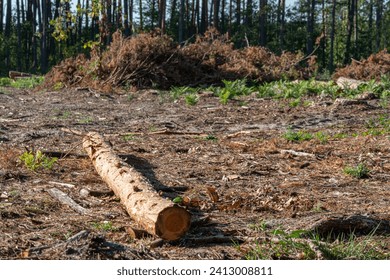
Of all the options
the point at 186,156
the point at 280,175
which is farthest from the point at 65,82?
the point at 280,175

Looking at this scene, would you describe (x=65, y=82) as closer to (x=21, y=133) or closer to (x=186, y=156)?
(x=21, y=133)

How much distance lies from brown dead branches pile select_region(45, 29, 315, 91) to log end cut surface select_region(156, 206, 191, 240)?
1189 cm

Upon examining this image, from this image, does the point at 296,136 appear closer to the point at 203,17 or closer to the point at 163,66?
the point at 163,66

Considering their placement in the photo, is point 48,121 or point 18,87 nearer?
point 48,121

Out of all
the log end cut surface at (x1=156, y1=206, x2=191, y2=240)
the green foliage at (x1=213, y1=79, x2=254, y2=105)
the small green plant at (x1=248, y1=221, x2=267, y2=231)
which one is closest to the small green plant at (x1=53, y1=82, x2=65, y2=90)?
the green foliage at (x1=213, y1=79, x2=254, y2=105)

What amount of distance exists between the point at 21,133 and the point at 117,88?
748 cm

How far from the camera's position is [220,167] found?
6.70 meters

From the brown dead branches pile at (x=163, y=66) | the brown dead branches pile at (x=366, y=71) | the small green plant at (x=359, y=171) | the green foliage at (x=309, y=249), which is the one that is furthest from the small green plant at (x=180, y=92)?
the green foliage at (x=309, y=249)

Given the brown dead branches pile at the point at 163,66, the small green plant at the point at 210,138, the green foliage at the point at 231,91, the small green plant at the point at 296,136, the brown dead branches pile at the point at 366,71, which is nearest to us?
the small green plant at the point at 296,136

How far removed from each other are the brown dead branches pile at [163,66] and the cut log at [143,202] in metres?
10.0

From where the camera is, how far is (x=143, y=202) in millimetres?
4250

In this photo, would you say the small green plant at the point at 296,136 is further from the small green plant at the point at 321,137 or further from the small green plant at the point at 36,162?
the small green plant at the point at 36,162

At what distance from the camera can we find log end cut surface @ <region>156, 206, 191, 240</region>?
384 cm

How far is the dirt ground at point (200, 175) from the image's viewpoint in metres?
3.91
